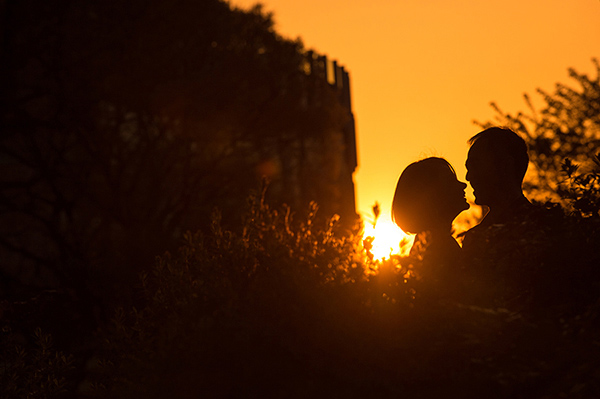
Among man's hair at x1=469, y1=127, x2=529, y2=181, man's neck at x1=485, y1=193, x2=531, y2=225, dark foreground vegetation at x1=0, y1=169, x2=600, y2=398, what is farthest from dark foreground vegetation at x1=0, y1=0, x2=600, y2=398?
man's hair at x1=469, y1=127, x2=529, y2=181

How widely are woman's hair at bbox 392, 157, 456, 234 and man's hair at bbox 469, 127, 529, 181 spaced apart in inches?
22.2

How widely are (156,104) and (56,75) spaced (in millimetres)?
2498

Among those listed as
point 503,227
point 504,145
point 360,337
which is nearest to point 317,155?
point 504,145

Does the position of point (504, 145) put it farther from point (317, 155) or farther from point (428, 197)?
point (317, 155)

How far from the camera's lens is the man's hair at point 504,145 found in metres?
5.15

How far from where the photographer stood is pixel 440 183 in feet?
15.2

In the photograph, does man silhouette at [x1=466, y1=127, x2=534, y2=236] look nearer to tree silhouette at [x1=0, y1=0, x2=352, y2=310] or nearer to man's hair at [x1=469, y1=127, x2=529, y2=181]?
man's hair at [x1=469, y1=127, x2=529, y2=181]

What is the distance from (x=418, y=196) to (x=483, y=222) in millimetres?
701

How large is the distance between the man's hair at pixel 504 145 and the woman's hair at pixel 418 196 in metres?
0.56

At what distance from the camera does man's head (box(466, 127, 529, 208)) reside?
16.8 feet

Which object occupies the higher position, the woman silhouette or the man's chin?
the man's chin

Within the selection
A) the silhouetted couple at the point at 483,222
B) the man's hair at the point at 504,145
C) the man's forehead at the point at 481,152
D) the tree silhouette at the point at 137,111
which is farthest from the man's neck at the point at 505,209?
the tree silhouette at the point at 137,111

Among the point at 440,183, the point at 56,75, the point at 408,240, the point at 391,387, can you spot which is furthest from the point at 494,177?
the point at 56,75

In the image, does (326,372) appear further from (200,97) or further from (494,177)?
(200,97)
